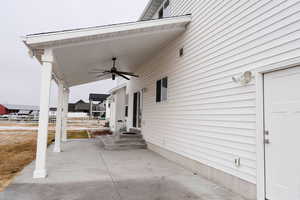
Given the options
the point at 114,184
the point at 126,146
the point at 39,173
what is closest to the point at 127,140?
the point at 126,146

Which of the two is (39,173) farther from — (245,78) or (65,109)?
(65,109)

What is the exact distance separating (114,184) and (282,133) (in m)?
3.15

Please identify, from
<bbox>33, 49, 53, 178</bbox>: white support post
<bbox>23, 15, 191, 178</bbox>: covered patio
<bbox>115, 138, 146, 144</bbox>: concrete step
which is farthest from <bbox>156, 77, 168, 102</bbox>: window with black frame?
<bbox>33, 49, 53, 178</bbox>: white support post

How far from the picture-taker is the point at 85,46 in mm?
5484

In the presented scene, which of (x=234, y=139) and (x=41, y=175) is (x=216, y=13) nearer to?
(x=234, y=139)

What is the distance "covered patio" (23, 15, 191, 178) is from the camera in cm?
458

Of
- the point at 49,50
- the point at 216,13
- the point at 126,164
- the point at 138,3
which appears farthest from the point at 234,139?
the point at 138,3

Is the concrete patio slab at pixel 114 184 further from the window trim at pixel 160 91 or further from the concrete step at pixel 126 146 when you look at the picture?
the window trim at pixel 160 91

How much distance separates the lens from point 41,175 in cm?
449

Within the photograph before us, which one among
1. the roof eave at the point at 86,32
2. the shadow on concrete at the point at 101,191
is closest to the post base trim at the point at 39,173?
the shadow on concrete at the point at 101,191

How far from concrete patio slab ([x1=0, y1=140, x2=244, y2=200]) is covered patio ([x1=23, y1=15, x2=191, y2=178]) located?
0.59 metres

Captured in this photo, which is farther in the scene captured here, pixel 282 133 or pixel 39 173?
pixel 39 173

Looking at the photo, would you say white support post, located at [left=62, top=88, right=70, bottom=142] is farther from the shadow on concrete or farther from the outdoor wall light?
the outdoor wall light

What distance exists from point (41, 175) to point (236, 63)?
4.72 m
